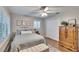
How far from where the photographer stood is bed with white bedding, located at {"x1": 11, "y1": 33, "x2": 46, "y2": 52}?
1.13 metres

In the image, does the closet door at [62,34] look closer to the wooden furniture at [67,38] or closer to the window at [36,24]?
the wooden furniture at [67,38]

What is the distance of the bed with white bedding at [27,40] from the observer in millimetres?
1134

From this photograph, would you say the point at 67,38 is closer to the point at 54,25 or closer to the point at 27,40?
the point at 54,25

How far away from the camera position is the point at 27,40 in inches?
47.2

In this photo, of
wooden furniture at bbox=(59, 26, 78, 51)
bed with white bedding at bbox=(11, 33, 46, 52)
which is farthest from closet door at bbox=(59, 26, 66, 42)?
bed with white bedding at bbox=(11, 33, 46, 52)

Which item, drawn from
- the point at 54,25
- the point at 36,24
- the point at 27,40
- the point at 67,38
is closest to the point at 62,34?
the point at 67,38

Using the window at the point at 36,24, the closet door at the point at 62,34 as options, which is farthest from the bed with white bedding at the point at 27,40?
the closet door at the point at 62,34

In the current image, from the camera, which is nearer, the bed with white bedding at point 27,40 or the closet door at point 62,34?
the bed with white bedding at point 27,40

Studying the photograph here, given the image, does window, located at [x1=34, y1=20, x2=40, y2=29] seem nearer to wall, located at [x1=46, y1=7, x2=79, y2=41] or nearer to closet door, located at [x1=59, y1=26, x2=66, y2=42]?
wall, located at [x1=46, y1=7, x2=79, y2=41]

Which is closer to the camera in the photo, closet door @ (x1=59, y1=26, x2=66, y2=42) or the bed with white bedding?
the bed with white bedding

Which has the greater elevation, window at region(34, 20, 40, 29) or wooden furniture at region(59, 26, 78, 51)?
window at region(34, 20, 40, 29)
